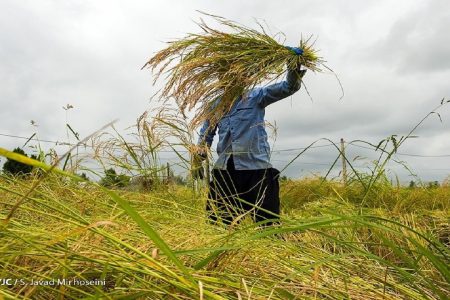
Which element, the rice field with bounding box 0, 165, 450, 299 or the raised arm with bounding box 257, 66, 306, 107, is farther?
the raised arm with bounding box 257, 66, 306, 107

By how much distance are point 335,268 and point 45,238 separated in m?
0.69

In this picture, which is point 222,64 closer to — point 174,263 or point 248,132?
point 248,132

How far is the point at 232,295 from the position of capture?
2.80 feet

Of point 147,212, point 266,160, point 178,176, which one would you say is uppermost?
point 266,160

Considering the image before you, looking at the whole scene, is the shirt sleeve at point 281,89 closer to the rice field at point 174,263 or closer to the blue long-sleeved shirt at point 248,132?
the blue long-sleeved shirt at point 248,132

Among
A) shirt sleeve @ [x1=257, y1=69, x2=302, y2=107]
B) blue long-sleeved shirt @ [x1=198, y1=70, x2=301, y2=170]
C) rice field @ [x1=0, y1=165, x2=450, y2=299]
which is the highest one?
shirt sleeve @ [x1=257, y1=69, x2=302, y2=107]

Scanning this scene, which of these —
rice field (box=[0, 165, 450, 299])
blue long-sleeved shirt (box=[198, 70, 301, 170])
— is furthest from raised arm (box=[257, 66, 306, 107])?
rice field (box=[0, 165, 450, 299])

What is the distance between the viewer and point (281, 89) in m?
3.00

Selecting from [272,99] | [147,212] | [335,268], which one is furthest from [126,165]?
[272,99]

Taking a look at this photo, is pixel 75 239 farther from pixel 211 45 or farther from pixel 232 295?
pixel 211 45

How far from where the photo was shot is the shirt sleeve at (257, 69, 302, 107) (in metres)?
2.90

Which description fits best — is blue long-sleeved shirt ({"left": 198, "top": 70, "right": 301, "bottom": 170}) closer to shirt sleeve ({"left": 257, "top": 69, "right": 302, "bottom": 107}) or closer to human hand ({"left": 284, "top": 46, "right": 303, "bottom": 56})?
shirt sleeve ({"left": 257, "top": 69, "right": 302, "bottom": 107})

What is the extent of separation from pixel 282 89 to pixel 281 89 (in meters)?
0.01

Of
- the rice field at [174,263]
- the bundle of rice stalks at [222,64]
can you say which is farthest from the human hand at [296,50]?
the rice field at [174,263]
